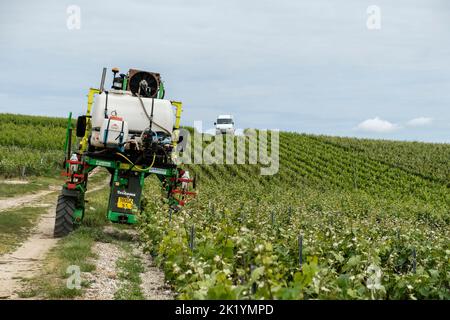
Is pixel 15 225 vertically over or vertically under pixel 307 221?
under

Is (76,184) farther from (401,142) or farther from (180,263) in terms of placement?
(401,142)

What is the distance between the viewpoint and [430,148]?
2168 inches

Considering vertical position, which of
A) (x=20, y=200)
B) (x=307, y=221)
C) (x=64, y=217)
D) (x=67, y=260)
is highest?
(x=307, y=221)

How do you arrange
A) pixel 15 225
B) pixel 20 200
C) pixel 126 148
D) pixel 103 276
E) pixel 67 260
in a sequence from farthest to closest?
pixel 20 200 → pixel 15 225 → pixel 126 148 → pixel 67 260 → pixel 103 276

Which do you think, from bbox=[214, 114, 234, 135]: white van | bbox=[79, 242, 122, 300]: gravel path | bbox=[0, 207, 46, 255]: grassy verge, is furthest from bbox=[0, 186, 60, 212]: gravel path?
Result: bbox=[214, 114, 234, 135]: white van

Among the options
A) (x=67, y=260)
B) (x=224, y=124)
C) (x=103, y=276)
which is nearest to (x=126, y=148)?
(x=67, y=260)

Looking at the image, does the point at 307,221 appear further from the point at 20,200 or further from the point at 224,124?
the point at 224,124

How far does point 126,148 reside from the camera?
1402 cm

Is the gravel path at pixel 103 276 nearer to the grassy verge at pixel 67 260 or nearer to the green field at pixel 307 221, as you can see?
the grassy verge at pixel 67 260

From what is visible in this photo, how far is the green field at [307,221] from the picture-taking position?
6.76 meters

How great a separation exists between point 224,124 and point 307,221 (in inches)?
1424

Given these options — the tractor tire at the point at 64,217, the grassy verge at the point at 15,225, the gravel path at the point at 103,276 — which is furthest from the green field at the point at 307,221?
the grassy verge at the point at 15,225

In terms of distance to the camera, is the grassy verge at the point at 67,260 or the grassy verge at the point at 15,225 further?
the grassy verge at the point at 15,225
